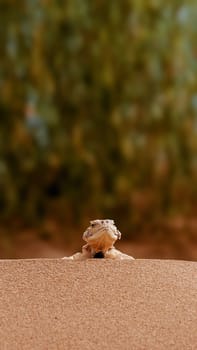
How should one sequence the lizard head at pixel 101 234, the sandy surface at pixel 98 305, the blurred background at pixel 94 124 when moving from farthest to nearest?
the blurred background at pixel 94 124 → the lizard head at pixel 101 234 → the sandy surface at pixel 98 305

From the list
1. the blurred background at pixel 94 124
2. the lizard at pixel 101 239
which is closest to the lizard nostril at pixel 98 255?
the lizard at pixel 101 239

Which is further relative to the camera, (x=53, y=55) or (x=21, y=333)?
(x=53, y=55)

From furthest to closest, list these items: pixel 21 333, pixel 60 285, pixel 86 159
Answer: pixel 86 159 → pixel 60 285 → pixel 21 333

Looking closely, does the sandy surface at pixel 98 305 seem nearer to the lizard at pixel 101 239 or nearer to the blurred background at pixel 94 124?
the lizard at pixel 101 239

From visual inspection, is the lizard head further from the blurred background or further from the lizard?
the blurred background

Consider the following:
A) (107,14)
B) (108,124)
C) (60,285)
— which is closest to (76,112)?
(108,124)

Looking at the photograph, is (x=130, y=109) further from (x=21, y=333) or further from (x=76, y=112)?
(x=21, y=333)

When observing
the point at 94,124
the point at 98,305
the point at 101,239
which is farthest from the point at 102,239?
the point at 94,124
